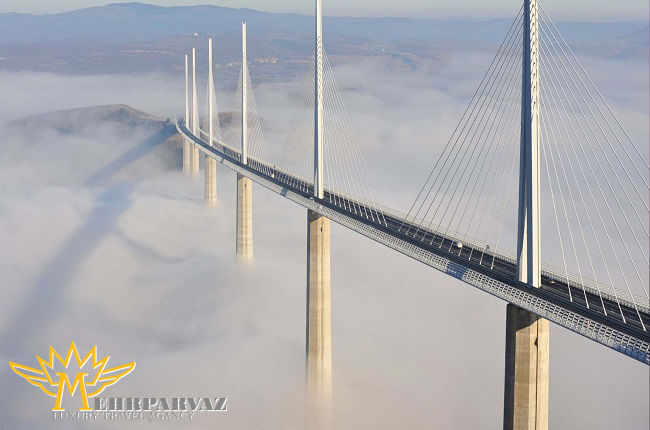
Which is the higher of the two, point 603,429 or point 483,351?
point 483,351

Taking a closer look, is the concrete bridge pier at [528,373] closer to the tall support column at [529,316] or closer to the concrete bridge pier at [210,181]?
the tall support column at [529,316]

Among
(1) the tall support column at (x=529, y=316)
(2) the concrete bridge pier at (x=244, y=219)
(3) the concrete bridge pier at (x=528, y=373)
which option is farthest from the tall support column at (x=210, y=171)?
(3) the concrete bridge pier at (x=528, y=373)

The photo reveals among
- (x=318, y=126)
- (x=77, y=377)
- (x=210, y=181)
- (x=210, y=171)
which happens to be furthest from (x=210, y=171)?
(x=77, y=377)

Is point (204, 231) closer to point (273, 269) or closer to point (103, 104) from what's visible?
point (273, 269)

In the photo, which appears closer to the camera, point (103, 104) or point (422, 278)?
point (422, 278)

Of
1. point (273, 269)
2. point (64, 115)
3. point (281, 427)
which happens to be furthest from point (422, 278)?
point (64, 115)

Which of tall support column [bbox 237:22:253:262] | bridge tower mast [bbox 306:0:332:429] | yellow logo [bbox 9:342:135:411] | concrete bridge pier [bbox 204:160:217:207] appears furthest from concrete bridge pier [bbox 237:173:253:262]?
bridge tower mast [bbox 306:0:332:429]
